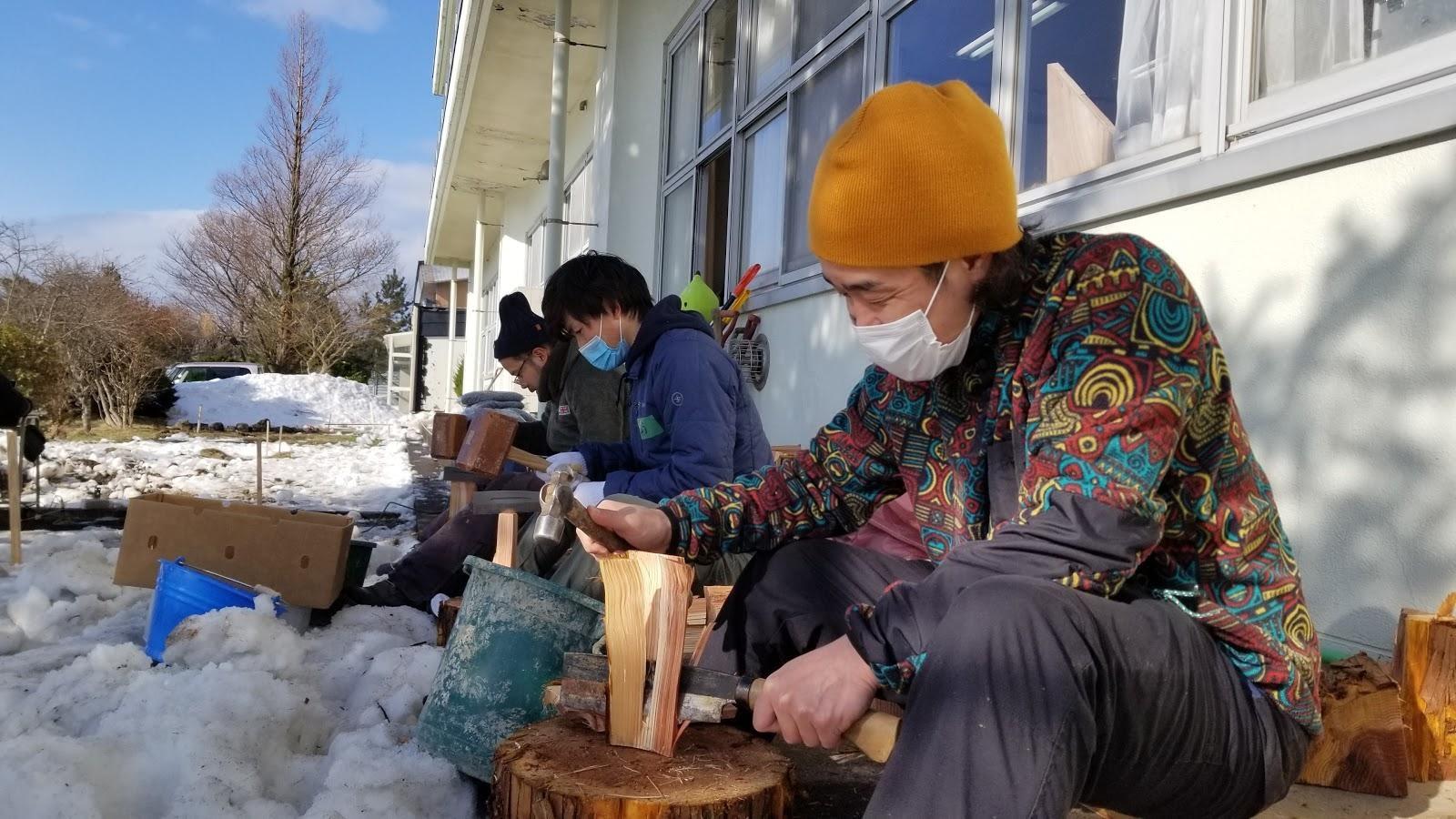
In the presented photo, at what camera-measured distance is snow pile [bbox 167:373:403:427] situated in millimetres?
19078

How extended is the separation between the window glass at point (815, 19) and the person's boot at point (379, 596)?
3.46 meters

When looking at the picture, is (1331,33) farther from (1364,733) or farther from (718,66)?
(718,66)

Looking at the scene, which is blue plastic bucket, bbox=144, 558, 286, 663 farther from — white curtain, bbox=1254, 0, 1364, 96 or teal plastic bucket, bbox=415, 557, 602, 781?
white curtain, bbox=1254, 0, 1364, 96

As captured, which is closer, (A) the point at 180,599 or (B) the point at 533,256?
(A) the point at 180,599

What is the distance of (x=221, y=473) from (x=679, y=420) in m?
8.12

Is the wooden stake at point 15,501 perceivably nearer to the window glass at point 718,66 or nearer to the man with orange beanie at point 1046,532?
the window glass at point 718,66

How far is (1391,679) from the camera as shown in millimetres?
1884

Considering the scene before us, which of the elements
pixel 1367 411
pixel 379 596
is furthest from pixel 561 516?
pixel 379 596

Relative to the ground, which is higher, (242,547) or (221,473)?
(242,547)

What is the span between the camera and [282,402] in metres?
21.2

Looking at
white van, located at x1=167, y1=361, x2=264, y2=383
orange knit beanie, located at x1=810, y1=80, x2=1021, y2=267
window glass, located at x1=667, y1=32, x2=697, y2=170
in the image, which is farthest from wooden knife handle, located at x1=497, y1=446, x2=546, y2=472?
white van, located at x1=167, y1=361, x2=264, y2=383

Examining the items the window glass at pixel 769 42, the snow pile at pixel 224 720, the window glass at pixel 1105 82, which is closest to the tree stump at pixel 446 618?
the snow pile at pixel 224 720

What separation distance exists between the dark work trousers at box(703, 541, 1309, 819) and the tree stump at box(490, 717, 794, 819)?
0.46 meters

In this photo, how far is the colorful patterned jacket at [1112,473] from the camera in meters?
1.33
